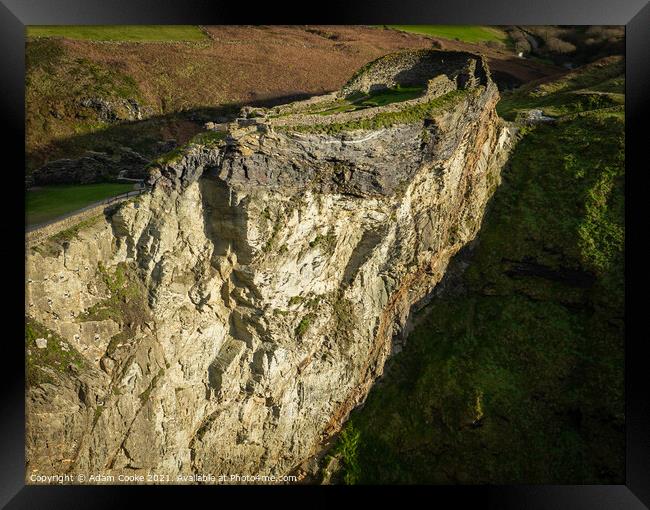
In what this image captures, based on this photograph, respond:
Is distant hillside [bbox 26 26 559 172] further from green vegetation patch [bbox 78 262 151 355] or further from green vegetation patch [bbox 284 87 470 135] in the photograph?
green vegetation patch [bbox 78 262 151 355]

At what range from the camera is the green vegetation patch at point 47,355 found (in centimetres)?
907

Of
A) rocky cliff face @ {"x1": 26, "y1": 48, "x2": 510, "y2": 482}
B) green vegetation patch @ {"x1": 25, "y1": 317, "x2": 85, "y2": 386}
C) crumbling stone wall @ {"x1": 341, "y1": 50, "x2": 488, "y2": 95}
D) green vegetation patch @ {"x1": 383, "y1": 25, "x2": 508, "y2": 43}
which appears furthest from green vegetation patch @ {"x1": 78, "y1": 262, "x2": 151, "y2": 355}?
green vegetation patch @ {"x1": 383, "y1": 25, "x2": 508, "y2": 43}

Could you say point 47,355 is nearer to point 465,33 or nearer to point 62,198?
point 62,198

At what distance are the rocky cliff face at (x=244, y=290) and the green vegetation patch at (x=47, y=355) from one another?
3cm

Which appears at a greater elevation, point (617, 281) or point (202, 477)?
point (617, 281)
